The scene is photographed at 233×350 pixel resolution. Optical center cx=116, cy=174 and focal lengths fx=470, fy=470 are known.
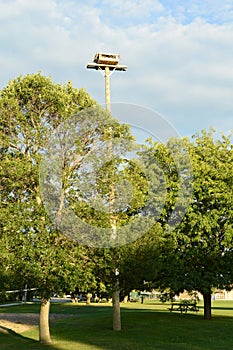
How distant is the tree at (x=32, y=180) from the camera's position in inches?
719

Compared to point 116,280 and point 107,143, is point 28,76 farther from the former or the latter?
point 116,280

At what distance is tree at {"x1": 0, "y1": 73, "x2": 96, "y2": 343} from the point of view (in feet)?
59.9

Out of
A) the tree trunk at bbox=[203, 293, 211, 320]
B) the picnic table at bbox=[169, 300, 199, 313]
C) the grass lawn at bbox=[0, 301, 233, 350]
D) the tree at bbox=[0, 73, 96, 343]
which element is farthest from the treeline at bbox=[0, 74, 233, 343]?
the picnic table at bbox=[169, 300, 199, 313]

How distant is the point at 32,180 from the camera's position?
64.5ft

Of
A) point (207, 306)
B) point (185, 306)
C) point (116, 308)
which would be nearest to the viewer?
point (116, 308)

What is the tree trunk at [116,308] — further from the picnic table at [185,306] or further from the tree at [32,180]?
the picnic table at [185,306]

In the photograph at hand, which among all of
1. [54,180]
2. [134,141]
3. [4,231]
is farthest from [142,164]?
[4,231]

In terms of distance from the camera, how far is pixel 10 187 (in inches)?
769

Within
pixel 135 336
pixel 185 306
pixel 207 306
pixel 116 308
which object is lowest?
pixel 135 336

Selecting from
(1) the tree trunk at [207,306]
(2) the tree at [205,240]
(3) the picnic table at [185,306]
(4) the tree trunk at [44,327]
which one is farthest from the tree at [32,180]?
(3) the picnic table at [185,306]

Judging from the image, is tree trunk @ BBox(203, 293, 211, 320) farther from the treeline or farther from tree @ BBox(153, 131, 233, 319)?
the treeline

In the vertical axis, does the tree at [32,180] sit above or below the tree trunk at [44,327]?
above

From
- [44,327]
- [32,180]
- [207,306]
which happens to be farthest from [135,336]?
[207,306]

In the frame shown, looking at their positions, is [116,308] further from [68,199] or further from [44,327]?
[68,199]
